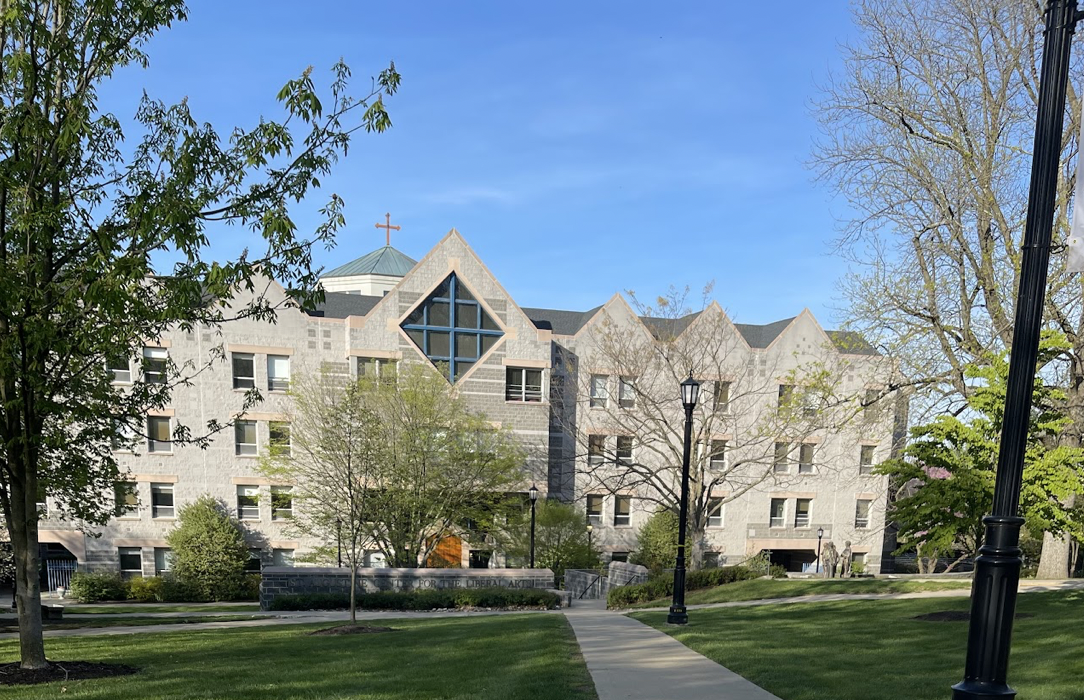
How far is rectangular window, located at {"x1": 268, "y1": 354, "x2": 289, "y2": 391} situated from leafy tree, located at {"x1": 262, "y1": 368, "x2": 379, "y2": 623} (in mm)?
3197

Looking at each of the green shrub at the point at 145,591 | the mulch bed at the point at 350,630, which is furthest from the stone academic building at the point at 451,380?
the mulch bed at the point at 350,630

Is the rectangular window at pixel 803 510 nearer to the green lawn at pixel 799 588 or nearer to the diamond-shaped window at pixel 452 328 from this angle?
the green lawn at pixel 799 588

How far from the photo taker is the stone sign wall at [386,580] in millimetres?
22892

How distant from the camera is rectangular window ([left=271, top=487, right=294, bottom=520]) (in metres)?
29.9

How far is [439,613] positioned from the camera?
21.4 metres

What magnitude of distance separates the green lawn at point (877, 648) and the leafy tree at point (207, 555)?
72.8ft

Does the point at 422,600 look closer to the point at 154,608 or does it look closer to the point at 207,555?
the point at 154,608

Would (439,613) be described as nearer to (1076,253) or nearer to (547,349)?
(547,349)

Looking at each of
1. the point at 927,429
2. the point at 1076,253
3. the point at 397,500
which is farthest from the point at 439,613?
the point at 1076,253

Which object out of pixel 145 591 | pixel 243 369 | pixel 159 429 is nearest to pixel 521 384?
pixel 243 369

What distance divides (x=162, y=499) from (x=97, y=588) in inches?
180

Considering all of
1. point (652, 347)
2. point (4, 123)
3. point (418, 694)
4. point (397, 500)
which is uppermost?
point (652, 347)

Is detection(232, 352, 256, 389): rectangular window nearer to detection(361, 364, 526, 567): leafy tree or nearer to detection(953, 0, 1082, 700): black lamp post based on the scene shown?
detection(361, 364, 526, 567): leafy tree

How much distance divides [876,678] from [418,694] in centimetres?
525
